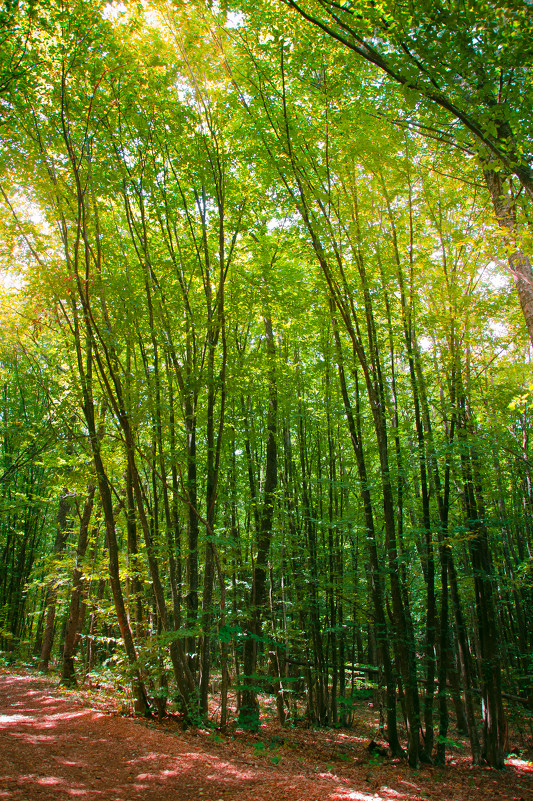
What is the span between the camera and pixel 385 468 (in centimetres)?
498

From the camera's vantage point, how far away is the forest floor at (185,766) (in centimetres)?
312

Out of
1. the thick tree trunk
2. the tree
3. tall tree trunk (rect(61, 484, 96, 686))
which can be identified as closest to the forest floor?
tall tree trunk (rect(61, 484, 96, 686))

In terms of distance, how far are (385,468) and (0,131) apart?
496 cm

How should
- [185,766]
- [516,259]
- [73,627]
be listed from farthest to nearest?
1. [73,627]
2. [516,259]
3. [185,766]

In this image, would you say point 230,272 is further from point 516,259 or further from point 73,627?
point 73,627

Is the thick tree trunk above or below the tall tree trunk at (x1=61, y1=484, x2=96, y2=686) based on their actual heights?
above

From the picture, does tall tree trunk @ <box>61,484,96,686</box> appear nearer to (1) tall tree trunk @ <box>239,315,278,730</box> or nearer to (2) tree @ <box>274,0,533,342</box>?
(1) tall tree trunk @ <box>239,315,278,730</box>

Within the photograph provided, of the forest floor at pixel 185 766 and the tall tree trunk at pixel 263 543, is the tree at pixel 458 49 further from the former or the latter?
the forest floor at pixel 185 766

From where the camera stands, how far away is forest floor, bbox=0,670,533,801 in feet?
10.2

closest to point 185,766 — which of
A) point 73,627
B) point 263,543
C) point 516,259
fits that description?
point 263,543

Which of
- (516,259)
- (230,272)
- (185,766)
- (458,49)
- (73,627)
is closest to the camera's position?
(458,49)

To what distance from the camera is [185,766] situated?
3.63 meters

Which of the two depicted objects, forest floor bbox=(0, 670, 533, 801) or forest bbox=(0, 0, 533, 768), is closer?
forest floor bbox=(0, 670, 533, 801)

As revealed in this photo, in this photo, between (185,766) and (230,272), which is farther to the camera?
(230,272)
